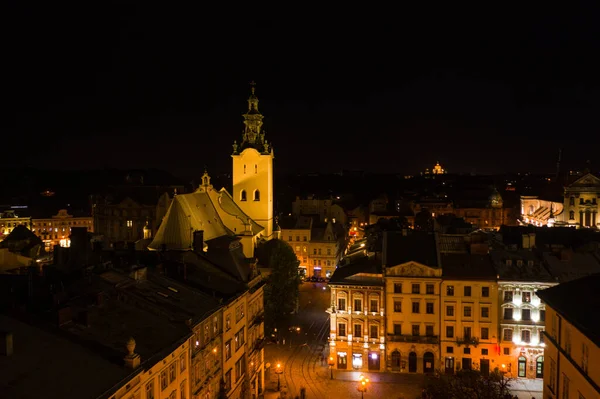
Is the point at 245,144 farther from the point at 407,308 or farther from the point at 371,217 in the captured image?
the point at 371,217

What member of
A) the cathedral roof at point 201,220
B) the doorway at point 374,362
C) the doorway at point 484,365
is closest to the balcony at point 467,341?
the doorway at point 484,365

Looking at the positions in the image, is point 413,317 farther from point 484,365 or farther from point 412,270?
point 484,365

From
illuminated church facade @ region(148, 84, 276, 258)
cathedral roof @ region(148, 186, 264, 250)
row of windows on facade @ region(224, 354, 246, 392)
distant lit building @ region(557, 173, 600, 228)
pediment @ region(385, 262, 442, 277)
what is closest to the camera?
row of windows on facade @ region(224, 354, 246, 392)

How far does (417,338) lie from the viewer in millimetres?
49844

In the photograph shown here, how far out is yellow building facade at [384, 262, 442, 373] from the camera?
49.7 meters

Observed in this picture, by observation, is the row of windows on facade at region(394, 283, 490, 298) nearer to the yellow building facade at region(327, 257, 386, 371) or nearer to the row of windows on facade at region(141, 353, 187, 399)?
the yellow building facade at region(327, 257, 386, 371)

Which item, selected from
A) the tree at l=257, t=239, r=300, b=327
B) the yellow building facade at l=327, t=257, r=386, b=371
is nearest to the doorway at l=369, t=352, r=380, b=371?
the yellow building facade at l=327, t=257, r=386, b=371

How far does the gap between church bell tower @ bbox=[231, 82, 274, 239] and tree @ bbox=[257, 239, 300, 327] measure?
59.6 ft

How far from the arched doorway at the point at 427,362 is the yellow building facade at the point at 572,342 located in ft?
62.7

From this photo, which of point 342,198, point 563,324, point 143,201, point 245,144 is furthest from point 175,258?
point 342,198

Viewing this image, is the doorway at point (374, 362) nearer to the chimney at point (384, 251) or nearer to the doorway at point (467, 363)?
the doorway at point (467, 363)

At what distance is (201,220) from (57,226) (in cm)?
7662

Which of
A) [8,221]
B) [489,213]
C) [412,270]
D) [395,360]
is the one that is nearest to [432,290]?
[412,270]

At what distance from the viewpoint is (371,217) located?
133m
